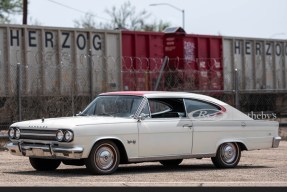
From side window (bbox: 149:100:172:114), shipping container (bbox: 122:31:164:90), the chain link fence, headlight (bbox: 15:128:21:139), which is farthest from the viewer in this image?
shipping container (bbox: 122:31:164:90)

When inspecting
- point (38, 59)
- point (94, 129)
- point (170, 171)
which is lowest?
point (170, 171)

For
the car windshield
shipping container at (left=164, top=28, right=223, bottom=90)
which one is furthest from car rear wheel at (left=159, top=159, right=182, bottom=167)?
shipping container at (left=164, top=28, right=223, bottom=90)

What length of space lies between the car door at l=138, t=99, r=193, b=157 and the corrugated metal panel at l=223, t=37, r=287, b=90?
1584cm

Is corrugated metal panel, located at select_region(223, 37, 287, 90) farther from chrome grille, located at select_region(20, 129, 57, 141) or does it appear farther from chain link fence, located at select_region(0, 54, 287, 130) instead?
chrome grille, located at select_region(20, 129, 57, 141)

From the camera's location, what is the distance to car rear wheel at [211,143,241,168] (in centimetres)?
1357

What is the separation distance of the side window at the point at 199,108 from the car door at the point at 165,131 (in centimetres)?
13

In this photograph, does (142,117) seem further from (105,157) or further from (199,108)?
(199,108)

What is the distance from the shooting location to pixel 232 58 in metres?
30.8

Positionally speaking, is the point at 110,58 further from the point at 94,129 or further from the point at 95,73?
the point at 94,129

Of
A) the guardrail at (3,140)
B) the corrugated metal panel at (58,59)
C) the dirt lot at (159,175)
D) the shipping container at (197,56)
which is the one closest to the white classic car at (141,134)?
the dirt lot at (159,175)

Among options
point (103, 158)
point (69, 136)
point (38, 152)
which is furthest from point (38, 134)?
point (103, 158)

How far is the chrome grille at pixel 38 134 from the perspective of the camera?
39.7ft

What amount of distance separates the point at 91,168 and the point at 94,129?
62cm

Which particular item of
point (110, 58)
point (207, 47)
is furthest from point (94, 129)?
point (207, 47)
